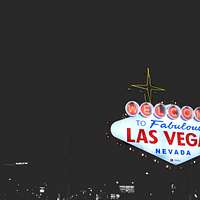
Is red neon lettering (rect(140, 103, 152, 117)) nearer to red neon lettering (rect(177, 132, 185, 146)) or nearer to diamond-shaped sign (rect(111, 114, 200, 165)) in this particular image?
diamond-shaped sign (rect(111, 114, 200, 165))

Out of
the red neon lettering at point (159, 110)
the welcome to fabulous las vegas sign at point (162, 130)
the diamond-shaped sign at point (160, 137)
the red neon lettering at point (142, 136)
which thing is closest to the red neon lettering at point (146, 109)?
the welcome to fabulous las vegas sign at point (162, 130)

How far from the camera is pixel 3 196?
2434 inches

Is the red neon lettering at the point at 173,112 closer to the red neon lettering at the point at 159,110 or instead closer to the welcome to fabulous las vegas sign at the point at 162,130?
the welcome to fabulous las vegas sign at the point at 162,130

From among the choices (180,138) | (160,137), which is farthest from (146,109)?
(180,138)

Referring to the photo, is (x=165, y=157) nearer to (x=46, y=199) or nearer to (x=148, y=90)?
(x=148, y=90)

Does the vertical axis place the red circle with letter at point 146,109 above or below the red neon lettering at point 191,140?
above

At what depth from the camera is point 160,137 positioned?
20859mm

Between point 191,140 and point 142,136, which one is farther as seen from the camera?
point 191,140

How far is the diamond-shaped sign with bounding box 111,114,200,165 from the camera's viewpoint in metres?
20.8

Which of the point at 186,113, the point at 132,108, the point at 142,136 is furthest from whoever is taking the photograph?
the point at 186,113

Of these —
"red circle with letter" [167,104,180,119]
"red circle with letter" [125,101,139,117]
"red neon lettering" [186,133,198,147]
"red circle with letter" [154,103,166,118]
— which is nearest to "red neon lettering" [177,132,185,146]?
"red neon lettering" [186,133,198,147]

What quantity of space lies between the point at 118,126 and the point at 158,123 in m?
1.58

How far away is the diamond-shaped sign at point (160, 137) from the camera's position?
20.8 metres

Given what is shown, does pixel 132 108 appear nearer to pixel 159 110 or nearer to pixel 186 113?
pixel 159 110
